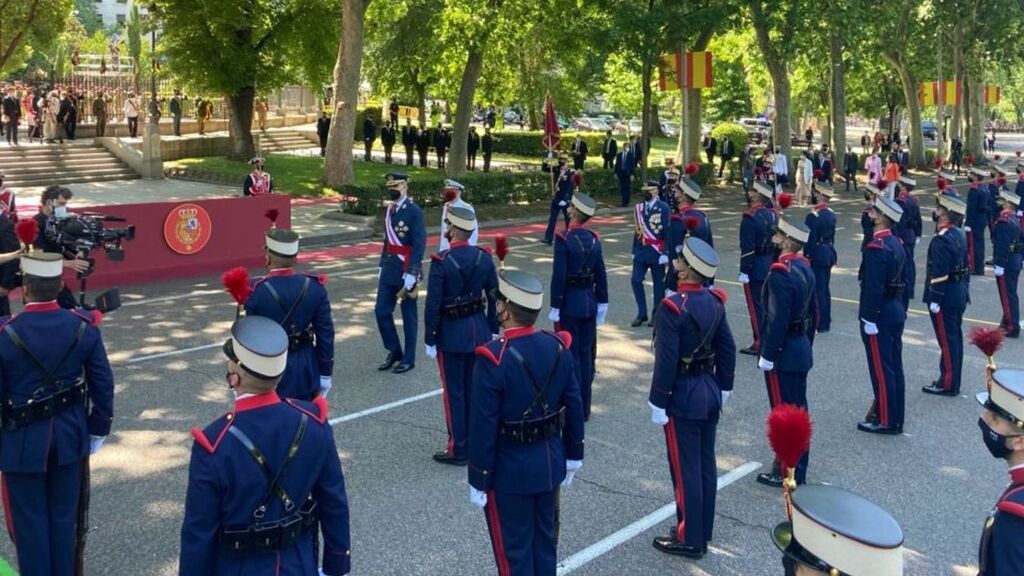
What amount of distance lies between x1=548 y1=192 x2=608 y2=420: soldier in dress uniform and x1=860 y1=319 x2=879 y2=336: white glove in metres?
2.48

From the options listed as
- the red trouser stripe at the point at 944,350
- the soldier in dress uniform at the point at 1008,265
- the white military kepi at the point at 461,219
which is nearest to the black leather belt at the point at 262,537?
the white military kepi at the point at 461,219

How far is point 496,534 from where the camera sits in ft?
17.4

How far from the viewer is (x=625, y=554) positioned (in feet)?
21.1

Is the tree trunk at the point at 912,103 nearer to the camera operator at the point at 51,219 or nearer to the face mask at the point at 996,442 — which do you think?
the camera operator at the point at 51,219

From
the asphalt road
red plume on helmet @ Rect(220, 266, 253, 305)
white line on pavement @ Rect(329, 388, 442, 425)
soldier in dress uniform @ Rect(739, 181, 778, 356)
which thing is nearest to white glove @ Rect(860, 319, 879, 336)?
the asphalt road

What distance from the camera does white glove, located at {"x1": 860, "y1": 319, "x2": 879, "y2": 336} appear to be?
892 cm

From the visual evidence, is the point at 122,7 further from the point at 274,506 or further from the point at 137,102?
the point at 274,506

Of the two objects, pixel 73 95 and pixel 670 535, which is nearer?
pixel 670 535

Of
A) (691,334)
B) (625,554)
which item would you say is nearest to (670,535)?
(625,554)

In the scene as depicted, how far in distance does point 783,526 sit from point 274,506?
2.04 meters

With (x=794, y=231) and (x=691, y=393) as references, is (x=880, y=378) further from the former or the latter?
(x=691, y=393)

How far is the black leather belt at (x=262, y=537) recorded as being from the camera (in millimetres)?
3900

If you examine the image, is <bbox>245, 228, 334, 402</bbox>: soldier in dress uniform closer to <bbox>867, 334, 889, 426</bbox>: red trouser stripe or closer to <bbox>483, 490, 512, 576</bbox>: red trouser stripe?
<bbox>483, 490, 512, 576</bbox>: red trouser stripe

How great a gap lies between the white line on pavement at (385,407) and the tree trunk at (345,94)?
57.0 feet
